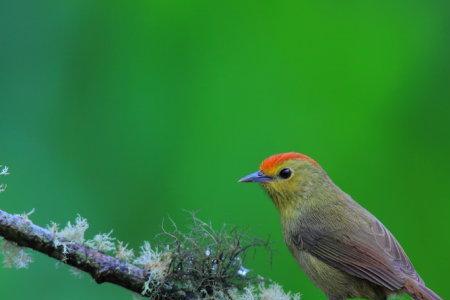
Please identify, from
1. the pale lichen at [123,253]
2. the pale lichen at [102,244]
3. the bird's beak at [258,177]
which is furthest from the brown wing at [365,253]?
the pale lichen at [102,244]

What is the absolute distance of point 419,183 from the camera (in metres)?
5.75

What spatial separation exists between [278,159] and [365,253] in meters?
0.82

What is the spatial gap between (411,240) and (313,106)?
3.77ft

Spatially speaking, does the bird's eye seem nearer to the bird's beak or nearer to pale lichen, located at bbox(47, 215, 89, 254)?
the bird's beak

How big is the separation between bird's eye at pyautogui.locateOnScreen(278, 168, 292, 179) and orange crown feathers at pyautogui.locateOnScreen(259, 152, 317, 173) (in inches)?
3.1

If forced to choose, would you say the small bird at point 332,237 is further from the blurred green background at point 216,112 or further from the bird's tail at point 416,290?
the blurred green background at point 216,112

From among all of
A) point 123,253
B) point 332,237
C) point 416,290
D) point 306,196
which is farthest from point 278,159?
point 123,253

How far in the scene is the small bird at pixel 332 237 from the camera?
465 cm

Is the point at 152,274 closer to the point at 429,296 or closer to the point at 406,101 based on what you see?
the point at 429,296

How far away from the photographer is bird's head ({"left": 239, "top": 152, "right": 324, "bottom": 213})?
5141 mm

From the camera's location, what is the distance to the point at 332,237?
16.0ft

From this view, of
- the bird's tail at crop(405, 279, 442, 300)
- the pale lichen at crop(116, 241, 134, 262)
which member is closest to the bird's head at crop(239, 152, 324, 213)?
the bird's tail at crop(405, 279, 442, 300)

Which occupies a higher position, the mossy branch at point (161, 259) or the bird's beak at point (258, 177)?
the bird's beak at point (258, 177)

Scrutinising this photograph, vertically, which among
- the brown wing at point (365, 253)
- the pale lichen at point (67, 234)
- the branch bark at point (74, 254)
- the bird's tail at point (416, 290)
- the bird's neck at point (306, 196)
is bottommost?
the branch bark at point (74, 254)
